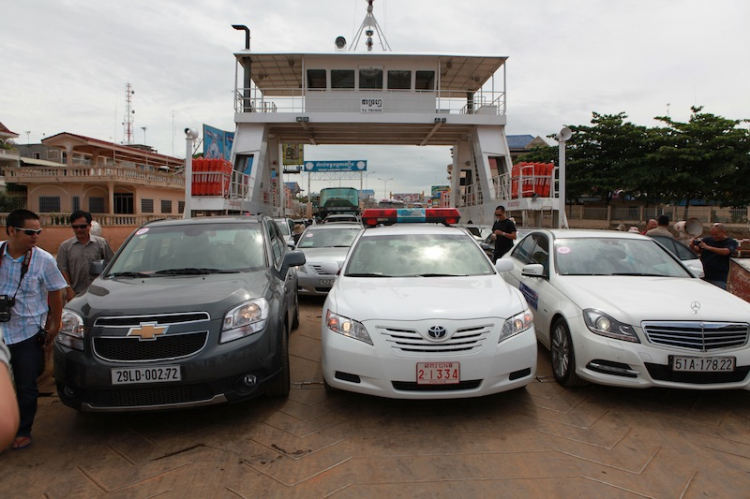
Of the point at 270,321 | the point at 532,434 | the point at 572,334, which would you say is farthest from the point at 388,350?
the point at 572,334

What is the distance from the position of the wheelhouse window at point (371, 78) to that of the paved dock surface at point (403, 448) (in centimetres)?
1488

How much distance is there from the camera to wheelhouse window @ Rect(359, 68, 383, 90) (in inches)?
666

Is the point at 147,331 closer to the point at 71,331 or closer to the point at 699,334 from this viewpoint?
the point at 71,331

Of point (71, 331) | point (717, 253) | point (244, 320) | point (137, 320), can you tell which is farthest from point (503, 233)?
point (71, 331)

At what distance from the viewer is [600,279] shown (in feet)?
15.2

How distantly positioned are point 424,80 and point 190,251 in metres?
14.9

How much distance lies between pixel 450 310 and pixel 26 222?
299 cm

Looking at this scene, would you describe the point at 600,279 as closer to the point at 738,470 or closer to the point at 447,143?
the point at 738,470

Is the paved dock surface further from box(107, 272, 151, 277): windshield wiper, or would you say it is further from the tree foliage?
the tree foliage

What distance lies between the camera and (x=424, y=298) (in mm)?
3727

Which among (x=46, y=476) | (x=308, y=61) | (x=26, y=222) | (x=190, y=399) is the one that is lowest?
(x=46, y=476)

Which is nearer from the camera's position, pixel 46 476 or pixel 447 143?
pixel 46 476

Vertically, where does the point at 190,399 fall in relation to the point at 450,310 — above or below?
below

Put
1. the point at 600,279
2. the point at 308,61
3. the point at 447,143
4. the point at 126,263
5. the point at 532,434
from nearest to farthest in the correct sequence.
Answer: the point at 532,434, the point at 126,263, the point at 600,279, the point at 308,61, the point at 447,143
